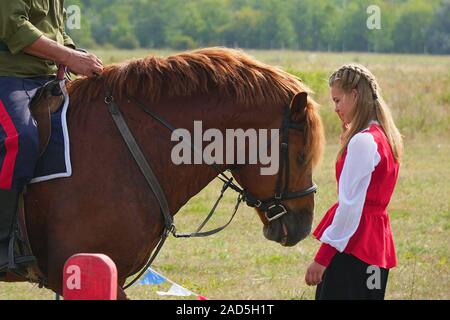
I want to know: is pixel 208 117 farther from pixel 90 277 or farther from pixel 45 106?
pixel 90 277

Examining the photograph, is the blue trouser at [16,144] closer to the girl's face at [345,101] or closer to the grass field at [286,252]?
the girl's face at [345,101]

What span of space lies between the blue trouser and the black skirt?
1688 millimetres

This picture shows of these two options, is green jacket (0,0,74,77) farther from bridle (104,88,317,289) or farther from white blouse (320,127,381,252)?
white blouse (320,127,381,252)

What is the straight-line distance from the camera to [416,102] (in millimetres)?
22688

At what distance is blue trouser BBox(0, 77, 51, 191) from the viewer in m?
4.76

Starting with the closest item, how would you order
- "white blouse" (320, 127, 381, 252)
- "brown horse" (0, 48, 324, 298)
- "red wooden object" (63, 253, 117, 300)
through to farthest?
"red wooden object" (63, 253, 117, 300), "white blouse" (320, 127, 381, 252), "brown horse" (0, 48, 324, 298)

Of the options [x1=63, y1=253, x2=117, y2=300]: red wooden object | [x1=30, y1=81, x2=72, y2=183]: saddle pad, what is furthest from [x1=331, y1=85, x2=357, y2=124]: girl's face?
[x1=63, y1=253, x2=117, y2=300]: red wooden object

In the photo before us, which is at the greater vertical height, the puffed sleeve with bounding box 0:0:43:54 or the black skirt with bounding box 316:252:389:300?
the puffed sleeve with bounding box 0:0:43:54

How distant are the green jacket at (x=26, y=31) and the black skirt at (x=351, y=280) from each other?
200 cm

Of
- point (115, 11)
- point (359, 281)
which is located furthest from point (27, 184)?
point (115, 11)

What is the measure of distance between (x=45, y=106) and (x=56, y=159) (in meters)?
0.32

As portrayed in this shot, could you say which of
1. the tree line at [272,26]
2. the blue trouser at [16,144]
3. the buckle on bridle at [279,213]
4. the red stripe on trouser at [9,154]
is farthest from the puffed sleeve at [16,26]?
the tree line at [272,26]

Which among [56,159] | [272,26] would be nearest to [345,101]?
[56,159]

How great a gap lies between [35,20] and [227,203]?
8417 mm
